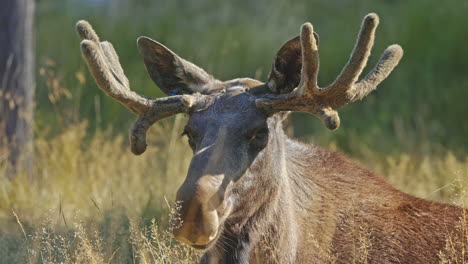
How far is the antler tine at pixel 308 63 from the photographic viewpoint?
4.04 m

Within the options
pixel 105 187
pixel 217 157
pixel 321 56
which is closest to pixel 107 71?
pixel 217 157

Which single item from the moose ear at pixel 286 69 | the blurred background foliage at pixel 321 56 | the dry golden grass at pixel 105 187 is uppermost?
the blurred background foliage at pixel 321 56

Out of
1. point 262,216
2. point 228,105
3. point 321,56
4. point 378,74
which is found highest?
point 321,56

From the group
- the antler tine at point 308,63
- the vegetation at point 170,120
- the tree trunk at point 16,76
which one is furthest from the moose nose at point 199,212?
the tree trunk at point 16,76

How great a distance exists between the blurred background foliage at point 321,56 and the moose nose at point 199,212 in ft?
12.8

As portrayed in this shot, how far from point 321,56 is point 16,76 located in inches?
213

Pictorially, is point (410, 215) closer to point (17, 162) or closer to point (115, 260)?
Answer: point (115, 260)

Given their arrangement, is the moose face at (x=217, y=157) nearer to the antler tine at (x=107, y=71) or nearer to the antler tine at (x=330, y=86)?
the antler tine at (x=330, y=86)

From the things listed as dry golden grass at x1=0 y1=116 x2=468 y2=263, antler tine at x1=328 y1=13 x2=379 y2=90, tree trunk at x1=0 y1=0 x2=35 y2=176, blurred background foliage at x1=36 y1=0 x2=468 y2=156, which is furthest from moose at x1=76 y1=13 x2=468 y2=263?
blurred background foliage at x1=36 y1=0 x2=468 y2=156

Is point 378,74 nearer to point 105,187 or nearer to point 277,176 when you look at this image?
point 277,176

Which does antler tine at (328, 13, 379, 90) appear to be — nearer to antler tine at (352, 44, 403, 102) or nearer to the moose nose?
antler tine at (352, 44, 403, 102)

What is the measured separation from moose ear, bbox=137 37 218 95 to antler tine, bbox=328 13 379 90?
789mm

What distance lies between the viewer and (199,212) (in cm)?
388

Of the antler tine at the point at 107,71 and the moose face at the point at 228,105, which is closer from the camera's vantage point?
the moose face at the point at 228,105
